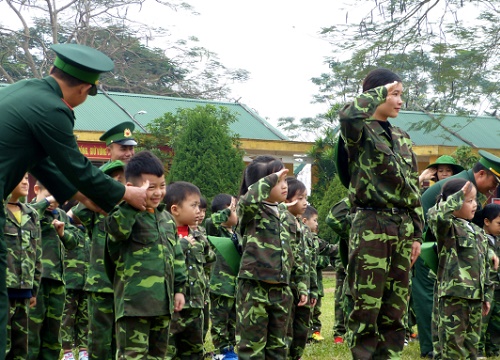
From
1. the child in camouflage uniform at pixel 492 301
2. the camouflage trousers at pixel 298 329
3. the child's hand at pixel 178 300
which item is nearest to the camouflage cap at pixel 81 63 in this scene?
the child's hand at pixel 178 300

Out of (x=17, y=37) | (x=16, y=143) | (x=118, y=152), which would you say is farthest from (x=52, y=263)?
(x=17, y=37)

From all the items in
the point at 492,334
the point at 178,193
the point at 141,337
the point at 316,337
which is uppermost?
the point at 178,193

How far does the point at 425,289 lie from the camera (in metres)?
8.62

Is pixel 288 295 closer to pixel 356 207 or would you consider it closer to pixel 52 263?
pixel 356 207

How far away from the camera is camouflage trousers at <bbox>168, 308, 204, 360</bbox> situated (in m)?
6.56

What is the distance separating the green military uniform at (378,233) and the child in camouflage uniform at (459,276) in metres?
1.42

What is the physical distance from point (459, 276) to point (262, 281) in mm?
1725

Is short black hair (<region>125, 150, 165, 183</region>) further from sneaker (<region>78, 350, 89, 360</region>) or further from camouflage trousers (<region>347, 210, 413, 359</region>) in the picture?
sneaker (<region>78, 350, 89, 360</region>)

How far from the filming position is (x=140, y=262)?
17.6 ft

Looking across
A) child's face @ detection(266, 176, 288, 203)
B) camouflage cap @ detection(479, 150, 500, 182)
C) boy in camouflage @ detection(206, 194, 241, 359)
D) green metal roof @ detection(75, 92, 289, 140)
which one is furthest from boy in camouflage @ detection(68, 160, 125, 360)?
green metal roof @ detection(75, 92, 289, 140)

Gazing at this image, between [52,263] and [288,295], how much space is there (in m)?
2.04

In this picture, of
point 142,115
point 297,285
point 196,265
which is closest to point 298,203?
point 297,285

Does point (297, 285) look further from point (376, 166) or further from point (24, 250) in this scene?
point (24, 250)

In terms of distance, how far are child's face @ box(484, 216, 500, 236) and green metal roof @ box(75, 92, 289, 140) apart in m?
16.0
